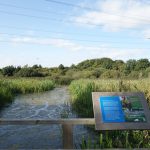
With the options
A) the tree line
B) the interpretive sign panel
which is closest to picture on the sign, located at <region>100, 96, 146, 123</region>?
the interpretive sign panel

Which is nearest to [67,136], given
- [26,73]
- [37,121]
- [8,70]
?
[37,121]

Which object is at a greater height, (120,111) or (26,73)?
(26,73)

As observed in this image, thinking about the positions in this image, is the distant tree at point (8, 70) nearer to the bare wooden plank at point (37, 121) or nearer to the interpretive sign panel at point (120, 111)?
the interpretive sign panel at point (120, 111)

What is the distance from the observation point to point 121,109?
5719 mm

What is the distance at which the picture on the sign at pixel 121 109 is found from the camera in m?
5.61

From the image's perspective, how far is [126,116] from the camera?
18.6ft

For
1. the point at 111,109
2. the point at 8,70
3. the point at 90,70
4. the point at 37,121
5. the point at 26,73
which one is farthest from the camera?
the point at 90,70

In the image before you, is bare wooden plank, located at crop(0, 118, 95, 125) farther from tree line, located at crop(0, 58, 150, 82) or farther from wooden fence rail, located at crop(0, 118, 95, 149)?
tree line, located at crop(0, 58, 150, 82)

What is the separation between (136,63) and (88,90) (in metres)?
46.0

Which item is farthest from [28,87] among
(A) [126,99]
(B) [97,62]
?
(B) [97,62]

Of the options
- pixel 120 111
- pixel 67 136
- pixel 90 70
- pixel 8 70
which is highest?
pixel 8 70

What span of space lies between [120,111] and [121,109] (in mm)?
38

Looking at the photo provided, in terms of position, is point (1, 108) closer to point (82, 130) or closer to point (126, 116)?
point (82, 130)

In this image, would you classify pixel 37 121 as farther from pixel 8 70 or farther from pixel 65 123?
pixel 8 70
